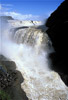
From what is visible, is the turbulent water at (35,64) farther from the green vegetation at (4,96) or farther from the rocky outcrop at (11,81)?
the green vegetation at (4,96)

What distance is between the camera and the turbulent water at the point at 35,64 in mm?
20422

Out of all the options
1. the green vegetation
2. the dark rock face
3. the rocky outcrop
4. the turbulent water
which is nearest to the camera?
the green vegetation

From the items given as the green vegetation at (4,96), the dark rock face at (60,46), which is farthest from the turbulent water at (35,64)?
the green vegetation at (4,96)

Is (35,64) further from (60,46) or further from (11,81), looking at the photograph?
(11,81)

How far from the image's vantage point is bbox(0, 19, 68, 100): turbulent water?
67.0ft

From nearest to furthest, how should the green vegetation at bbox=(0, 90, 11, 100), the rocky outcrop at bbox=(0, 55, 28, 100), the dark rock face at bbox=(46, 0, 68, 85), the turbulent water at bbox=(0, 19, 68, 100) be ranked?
1. the green vegetation at bbox=(0, 90, 11, 100)
2. the rocky outcrop at bbox=(0, 55, 28, 100)
3. the turbulent water at bbox=(0, 19, 68, 100)
4. the dark rock face at bbox=(46, 0, 68, 85)

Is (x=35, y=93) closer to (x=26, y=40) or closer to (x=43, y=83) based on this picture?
(x=43, y=83)

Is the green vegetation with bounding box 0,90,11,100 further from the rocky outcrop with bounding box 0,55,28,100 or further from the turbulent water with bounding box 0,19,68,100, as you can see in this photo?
the turbulent water with bounding box 0,19,68,100

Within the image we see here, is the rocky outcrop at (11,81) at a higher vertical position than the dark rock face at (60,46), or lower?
lower

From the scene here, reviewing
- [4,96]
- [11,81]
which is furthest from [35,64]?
[4,96]

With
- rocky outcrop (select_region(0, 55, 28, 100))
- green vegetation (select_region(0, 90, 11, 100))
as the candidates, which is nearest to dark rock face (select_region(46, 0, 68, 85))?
rocky outcrop (select_region(0, 55, 28, 100))

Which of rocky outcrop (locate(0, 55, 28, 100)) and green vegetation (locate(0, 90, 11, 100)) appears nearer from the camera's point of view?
green vegetation (locate(0, 90, 11, 100))

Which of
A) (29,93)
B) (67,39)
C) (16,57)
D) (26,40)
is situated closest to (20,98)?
(29,93)

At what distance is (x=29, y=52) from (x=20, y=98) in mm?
12869
